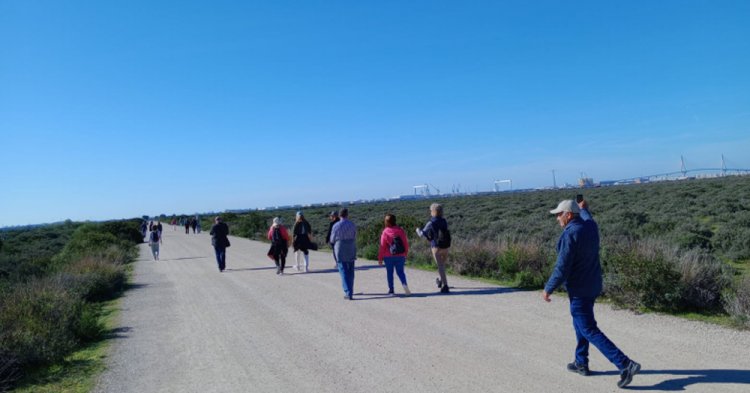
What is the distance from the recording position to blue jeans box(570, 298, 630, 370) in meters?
4.89

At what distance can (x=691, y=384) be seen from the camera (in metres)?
4.84

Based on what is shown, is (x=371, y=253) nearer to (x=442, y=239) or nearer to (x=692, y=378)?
(x=442, y=239)

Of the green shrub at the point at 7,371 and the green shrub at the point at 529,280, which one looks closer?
the green shrub at the point at 7,371

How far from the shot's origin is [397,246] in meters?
10.3

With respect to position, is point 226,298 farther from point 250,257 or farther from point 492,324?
point 250,257

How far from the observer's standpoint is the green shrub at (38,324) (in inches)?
266

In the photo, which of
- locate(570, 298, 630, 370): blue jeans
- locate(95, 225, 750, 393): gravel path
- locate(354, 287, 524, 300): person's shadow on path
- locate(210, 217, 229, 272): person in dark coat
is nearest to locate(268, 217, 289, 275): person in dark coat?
locate(210, 217, 229, 272): person in dark coat

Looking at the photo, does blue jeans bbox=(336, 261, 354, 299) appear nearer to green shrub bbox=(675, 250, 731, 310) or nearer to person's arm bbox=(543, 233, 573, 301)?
person's arm bbox=(543, 233, 573, 301)

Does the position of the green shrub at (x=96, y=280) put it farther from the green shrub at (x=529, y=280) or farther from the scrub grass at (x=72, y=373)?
the green shrub at (x=529, y=280)

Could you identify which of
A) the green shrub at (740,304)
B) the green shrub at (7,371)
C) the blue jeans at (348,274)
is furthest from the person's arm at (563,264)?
the green shrub at (7,371)

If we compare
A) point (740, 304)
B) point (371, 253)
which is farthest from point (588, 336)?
point (371, 253)

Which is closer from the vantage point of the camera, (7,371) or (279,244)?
(7,371)

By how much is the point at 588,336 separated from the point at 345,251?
5987mm

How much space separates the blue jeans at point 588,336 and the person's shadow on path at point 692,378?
31 cm
